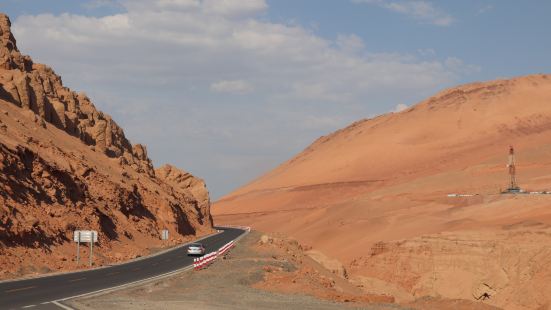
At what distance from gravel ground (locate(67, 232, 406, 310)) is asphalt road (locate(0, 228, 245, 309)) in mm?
1501

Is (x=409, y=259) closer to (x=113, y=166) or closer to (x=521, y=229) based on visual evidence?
(x=521, y=229)

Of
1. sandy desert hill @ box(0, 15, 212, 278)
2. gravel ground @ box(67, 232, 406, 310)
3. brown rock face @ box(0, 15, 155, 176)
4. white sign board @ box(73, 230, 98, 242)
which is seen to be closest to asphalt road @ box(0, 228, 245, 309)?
gravel ground @ box(67, 232, 406, 310)

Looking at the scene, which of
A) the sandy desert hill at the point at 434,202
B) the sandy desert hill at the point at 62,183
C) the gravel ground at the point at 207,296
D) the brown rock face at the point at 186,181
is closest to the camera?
the gravel ground at the point at 207,296

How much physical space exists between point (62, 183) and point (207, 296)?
94.7 feet

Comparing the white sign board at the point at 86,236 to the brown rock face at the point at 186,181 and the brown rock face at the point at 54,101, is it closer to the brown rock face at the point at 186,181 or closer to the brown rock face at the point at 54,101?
the brown rock face at the point at 54,101

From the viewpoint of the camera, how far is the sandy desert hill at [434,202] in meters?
45.0

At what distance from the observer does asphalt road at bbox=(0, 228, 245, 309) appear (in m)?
24.4

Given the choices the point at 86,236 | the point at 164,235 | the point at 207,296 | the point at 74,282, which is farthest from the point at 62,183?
the point at 207,296

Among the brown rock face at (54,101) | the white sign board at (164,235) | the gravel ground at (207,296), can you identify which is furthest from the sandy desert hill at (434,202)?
the brown rock face at (54,101)

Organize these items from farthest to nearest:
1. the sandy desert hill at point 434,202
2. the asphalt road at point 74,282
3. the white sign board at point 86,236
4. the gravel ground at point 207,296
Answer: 1. the sandy desert hill at point 434,202
2. the white sign board at point 86,236
3. the asphalt road at point 74,282
4. the gravel ground at point 207,296

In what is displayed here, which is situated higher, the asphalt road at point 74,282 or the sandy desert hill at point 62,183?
the sandy desert hill at point 62,183

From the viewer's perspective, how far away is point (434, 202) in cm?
8512

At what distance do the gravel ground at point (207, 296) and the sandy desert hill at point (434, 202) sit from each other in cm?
1671

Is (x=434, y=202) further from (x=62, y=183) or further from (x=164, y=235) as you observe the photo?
(x=62, y=183)
